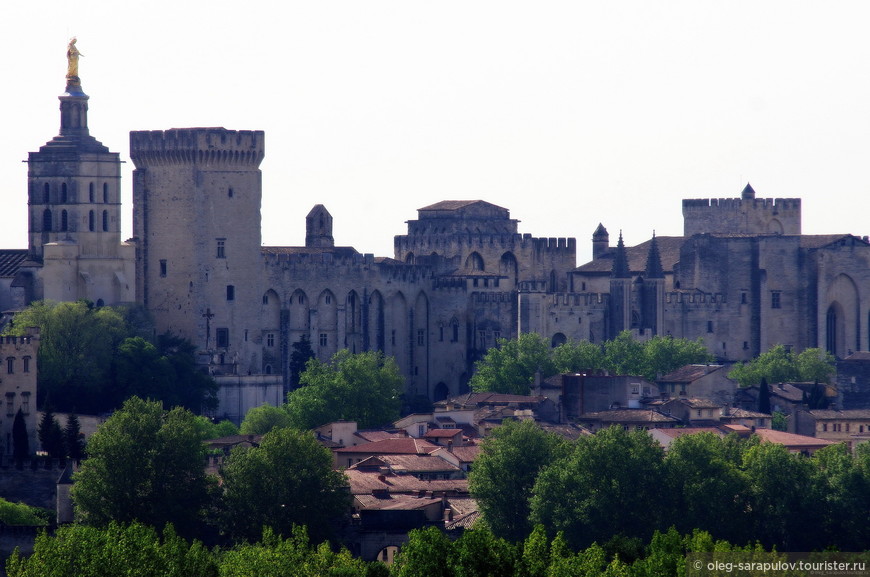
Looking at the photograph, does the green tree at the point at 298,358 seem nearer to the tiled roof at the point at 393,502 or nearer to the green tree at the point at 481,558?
the tiled roof at the point at 393,502

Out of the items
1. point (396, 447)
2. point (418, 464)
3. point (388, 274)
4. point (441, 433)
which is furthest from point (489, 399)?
point (418, 464)

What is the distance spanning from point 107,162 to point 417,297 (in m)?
23.6

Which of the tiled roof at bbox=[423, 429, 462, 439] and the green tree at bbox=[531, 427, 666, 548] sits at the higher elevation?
the tiled roof at bbox=[423, 429, 462, 439]

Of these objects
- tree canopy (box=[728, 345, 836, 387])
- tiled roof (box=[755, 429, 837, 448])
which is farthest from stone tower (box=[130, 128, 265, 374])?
tiled roof (box=[755, 429, 837, 448])

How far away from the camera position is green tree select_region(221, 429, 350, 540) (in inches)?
3765

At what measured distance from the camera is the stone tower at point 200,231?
423 feet

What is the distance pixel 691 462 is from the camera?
329ft

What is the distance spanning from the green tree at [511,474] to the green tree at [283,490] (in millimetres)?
4881

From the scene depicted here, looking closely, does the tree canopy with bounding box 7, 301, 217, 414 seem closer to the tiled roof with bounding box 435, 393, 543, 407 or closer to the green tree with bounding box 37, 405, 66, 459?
the green tree with bounding box 37, 405, 66, 459

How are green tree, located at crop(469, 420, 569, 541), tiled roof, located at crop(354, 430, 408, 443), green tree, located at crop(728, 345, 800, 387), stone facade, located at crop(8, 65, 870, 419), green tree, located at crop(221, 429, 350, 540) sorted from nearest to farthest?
green tree, located at crop(221, 429, 350, 540)
green tree, located at crop(469, 420, 569, 541)
tiled roof, located at crop(354, 430, 408, 443)
stone facade, located at crop(8, 65, 870, 419)
green tree, located at crop(728, 345, 800, 387)

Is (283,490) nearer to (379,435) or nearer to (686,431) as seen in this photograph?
(379,435)

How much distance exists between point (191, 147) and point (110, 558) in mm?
50678

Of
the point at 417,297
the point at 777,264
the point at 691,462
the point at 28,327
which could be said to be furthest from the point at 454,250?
the point at 691,462

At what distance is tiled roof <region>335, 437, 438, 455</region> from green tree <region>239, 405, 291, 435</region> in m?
5.56
